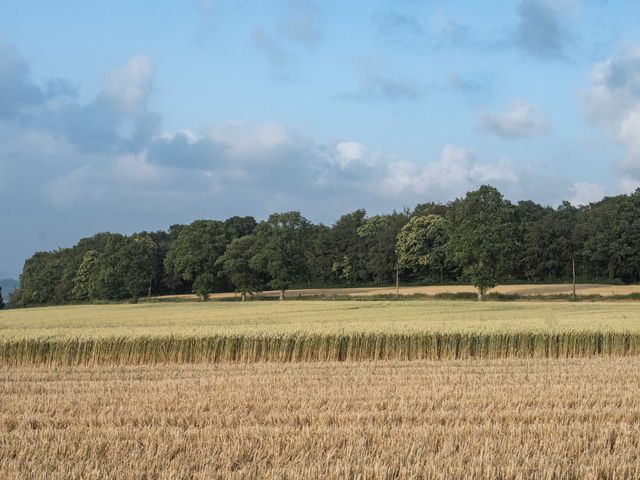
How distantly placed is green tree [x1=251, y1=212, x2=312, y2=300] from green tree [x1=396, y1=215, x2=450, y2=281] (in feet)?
53.2

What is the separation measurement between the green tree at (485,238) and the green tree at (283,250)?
18.6 metres

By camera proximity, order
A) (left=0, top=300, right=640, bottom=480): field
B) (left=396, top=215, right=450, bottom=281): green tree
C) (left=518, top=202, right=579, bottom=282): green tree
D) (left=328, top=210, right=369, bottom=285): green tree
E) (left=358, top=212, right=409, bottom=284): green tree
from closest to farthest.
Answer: (left=0, top=300, right=640, bottom=480): field, (left=518, top=202, right=579, bottom=282): green tree, (left=396, top=215, right=450, bottom=281): green tree, (left=358, top=212, right=409, bottom=284): green tree, (left=328, top=210, right=369, bottom=285): green tree

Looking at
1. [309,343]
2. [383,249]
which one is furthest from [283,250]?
[309,343]

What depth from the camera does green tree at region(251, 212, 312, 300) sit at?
257 feet

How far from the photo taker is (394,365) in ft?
63.9

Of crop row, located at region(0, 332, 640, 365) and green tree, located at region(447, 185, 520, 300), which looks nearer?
crop row, located at region(0, 332, 640, 365)

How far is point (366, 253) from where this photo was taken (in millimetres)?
109062

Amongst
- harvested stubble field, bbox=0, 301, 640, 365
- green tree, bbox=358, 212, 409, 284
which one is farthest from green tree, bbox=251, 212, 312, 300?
harvested stubble field, bbox=0, 301, 640, 365

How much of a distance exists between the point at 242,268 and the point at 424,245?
27.7 metres

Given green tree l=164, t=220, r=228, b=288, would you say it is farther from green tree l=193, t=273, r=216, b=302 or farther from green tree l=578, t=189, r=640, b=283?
green tree l=578, t=189, r=640, b=283

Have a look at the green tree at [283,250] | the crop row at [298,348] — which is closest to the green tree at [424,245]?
the green tree at [283,250]

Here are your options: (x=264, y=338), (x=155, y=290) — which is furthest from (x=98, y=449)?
(x=155, y=290)

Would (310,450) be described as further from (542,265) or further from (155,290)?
(155,290)

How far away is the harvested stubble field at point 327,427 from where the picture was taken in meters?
7.20
